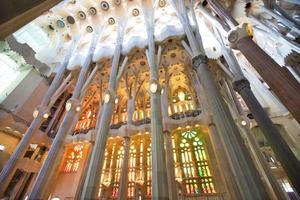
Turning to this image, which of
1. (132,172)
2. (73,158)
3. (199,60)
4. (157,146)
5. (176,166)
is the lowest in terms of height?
(157,146)

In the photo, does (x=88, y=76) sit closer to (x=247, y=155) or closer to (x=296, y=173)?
(x=247, y=155)

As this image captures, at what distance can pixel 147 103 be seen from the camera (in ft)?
56.7

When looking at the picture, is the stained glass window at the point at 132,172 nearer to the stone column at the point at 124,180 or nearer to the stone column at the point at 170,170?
the stone column at the point at 124,180

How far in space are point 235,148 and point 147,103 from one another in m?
→ 11.9

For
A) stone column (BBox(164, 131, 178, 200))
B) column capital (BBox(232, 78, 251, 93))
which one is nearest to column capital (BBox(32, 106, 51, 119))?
stone column (BBox(164, 131, 178, 200))

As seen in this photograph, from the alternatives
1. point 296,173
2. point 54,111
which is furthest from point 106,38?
point 296,173

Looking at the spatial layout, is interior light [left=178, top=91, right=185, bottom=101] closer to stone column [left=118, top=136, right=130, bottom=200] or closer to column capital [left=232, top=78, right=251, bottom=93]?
stone column [left=118, top=136, right=130, bottom=200]

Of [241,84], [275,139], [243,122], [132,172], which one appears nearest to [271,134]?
[275,139]

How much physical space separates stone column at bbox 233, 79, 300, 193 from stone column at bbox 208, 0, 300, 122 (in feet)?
6.41

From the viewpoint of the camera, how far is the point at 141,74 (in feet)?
→ 53.5

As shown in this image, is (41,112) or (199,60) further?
(41,112)

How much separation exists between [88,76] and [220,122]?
10797mm

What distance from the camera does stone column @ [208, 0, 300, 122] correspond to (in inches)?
143

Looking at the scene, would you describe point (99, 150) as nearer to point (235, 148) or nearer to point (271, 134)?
point (235, 148)
